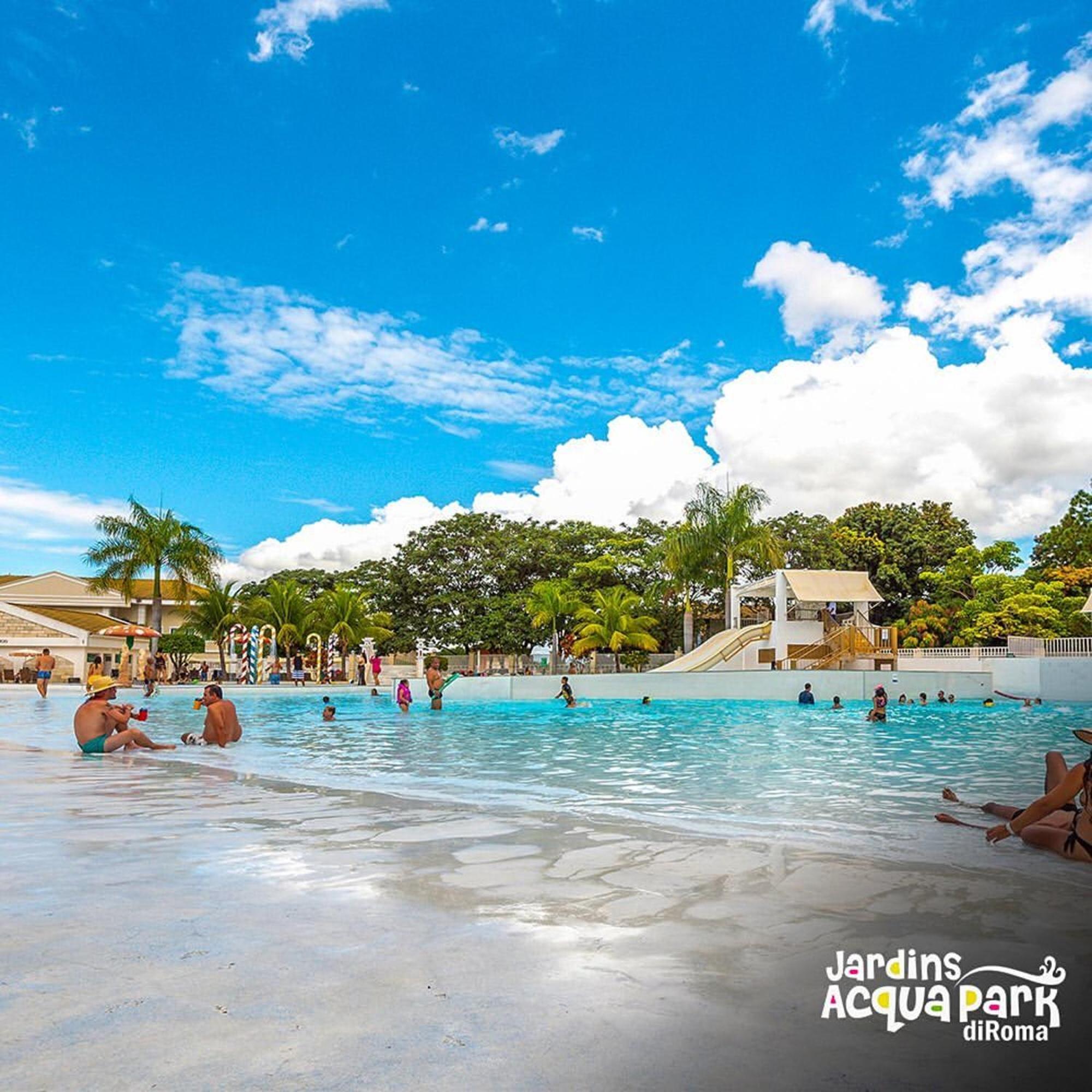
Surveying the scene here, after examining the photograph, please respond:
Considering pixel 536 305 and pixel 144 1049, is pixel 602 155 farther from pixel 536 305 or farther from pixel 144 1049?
pixel 144 1049

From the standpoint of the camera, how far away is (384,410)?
38094 millimetres

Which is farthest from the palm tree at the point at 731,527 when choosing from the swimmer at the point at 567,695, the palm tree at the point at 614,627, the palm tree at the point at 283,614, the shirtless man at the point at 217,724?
the shirtless man at the point at 217,724

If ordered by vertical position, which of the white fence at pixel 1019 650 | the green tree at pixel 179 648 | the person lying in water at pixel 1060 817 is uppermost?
the green tree at pixel 179 648

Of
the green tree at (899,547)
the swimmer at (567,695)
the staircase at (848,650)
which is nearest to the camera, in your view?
the swimmer at (567,695)

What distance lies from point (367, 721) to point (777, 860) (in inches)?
644

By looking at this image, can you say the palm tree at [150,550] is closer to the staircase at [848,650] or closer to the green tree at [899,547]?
the staircase at [848,650]

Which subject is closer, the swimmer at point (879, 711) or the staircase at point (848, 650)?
the swimmer at point (879, 711)

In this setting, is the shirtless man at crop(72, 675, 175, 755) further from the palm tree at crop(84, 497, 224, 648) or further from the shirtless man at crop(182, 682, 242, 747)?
the palm tree at crop(84, 497, 224, 648)

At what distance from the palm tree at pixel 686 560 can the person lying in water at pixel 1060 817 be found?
34515 millimetres

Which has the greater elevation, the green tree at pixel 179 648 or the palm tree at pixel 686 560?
the palm tree at pixel 686 560

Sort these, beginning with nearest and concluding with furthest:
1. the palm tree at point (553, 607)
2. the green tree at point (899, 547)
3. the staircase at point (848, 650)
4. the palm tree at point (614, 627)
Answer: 1. the staircase at point (848, 650)
2. the palm tree at point (614, 627)
3. the palm tree at point (553, 607)
4. the green tree at point (899, 547)

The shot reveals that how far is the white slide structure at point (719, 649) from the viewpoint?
121 feet

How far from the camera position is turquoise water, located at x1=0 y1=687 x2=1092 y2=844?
798 centimetres

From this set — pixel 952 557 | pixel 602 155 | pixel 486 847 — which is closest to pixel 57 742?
pixel 486 847
